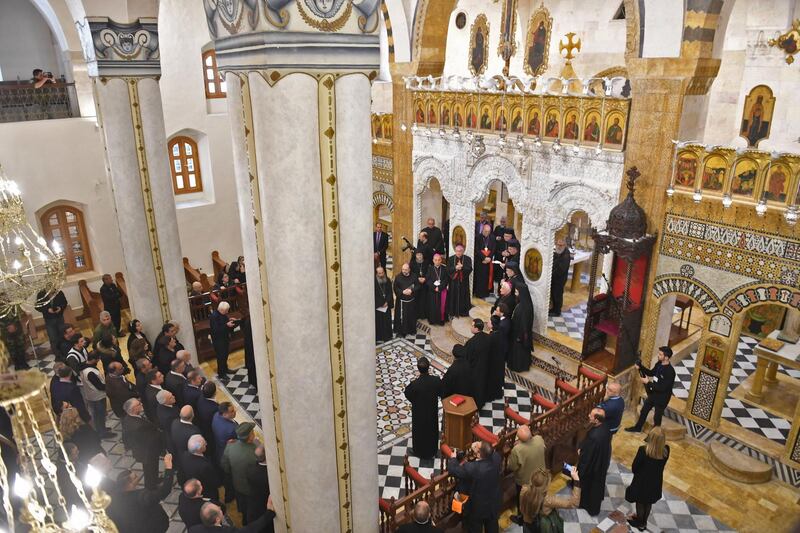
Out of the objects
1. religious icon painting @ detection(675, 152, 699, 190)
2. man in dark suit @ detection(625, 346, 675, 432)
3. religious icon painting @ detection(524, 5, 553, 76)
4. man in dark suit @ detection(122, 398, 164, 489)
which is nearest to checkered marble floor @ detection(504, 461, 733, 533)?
man in dark suit @ detection(625, 346, 675, 432)

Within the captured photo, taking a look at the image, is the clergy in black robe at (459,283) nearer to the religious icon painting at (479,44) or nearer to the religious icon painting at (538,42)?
the religious icon painting at (479,44)

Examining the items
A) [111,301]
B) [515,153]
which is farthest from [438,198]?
[111,301]

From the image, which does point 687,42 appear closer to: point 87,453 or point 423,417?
point 423,417

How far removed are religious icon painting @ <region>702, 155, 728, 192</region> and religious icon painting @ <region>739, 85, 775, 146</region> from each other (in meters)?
4.20

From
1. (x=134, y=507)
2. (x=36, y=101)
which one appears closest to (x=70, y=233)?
(x=36, y=101)

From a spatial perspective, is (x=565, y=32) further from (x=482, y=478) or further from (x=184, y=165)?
(x=482, y=478)

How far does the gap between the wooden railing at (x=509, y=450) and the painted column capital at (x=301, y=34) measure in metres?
3.75

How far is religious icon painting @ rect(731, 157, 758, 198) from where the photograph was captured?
6.66m

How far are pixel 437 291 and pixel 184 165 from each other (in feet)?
21.7

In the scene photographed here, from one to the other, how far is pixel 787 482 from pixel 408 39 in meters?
9.01

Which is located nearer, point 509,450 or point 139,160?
point 509,450

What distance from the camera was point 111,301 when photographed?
10.3 metres

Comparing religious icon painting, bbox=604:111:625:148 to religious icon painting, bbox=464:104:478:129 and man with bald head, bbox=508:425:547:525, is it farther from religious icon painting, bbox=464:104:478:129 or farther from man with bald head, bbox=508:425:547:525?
man with bald head, bbox=508:425:547:525

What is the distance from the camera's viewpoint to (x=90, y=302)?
10.7m
